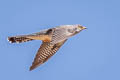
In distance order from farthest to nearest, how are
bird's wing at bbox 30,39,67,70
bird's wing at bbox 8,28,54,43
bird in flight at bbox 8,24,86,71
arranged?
bird's wing at bbox 30,39,67,70 < bird's wing at bbox 8,28,54,43 < bird in flight at bbox 8,24,86,71

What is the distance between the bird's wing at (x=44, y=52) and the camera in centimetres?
1819

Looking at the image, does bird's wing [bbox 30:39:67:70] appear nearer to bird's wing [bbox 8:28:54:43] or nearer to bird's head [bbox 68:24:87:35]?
bird's wing [bbox 8:28:54:43]

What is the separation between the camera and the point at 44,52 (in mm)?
18609

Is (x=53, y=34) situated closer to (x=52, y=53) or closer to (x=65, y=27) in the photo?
(x=65, y=27)

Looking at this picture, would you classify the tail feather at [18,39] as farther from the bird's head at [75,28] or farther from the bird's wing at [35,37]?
the bird's head at [75,28]

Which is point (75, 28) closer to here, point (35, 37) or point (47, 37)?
point (47, 37)

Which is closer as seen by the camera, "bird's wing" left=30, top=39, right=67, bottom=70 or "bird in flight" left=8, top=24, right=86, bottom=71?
"bird in flight" left=8, top=24, right=86, bottom=71

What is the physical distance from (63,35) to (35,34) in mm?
1118

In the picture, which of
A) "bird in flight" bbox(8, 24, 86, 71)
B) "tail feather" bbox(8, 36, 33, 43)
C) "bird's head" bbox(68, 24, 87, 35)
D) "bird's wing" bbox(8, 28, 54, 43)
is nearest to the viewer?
"bird in flight" bbox(8, 24, 86, 71)

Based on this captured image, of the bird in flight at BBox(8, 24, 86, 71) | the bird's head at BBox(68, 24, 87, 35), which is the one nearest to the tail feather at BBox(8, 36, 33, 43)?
the bird in flight at BBox(8, 24, 86, 71)

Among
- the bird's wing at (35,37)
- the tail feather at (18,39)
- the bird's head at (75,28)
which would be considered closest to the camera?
the bird's head at (75,28)

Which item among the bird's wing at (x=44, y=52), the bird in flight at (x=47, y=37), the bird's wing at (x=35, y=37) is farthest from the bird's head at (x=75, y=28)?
the bird's wing at (x=44, y=52)

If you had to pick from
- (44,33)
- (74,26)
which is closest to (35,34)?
(44,33)

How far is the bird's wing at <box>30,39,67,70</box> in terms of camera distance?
18.2 m
